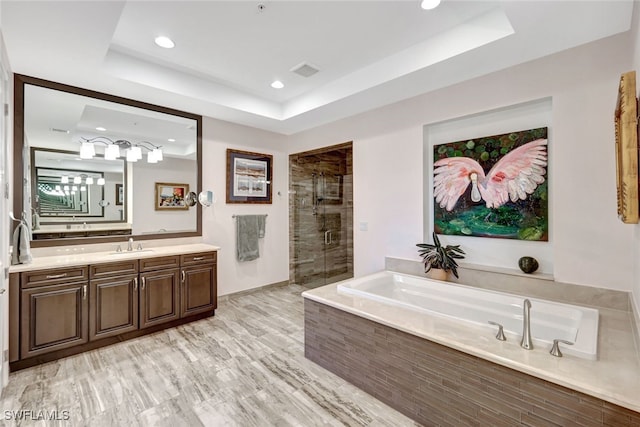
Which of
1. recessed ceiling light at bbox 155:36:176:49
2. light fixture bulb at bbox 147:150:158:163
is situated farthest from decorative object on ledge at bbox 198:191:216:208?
recessed ceiling light at bbox 155:36:176:49

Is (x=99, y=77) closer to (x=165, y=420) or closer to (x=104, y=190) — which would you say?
(x=104, y=190)

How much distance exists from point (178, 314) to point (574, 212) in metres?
4.03

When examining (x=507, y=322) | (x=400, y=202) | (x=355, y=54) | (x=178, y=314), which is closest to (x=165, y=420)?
(x=178, y=314)

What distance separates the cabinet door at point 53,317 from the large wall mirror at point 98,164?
2.09 ft

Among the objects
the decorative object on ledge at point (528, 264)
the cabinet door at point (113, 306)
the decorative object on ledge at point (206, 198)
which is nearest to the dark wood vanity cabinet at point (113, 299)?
the cabinet door at point (113, 306)

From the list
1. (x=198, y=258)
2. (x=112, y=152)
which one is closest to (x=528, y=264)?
(x=198, y=258)

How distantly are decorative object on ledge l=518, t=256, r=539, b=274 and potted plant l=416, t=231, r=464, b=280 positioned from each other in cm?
53

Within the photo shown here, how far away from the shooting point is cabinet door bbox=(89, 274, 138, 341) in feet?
9.02

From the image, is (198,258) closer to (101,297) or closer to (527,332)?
(101,297)

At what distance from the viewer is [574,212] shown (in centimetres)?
235

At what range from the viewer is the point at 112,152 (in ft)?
10.8

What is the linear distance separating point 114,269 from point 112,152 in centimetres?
137

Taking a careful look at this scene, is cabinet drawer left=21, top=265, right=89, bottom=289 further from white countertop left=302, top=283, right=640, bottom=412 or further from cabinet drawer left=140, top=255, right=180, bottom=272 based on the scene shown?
white countertop left=302, top=283, right=640, bottom=412

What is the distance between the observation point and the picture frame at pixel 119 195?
3.33 metres
